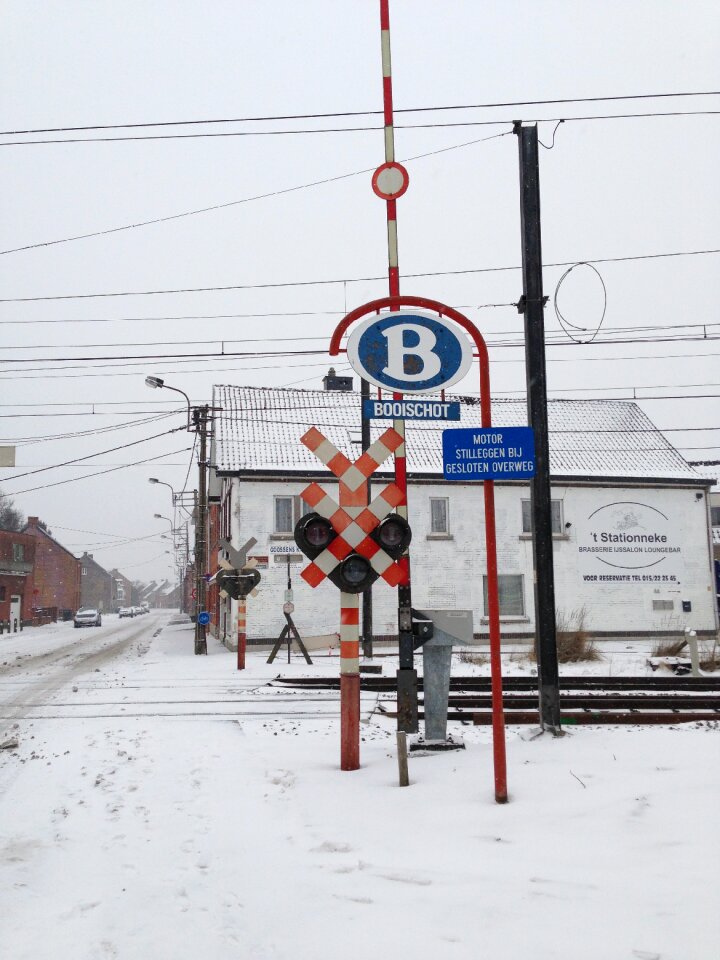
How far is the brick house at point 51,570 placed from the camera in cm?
7250

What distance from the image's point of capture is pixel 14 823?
5.54 m

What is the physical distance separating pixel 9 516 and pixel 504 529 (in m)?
75.3

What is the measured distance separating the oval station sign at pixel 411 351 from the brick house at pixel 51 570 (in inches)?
2744

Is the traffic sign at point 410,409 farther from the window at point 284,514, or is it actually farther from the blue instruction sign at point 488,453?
the window at point 284,514

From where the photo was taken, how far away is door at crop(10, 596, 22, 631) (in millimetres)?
44109

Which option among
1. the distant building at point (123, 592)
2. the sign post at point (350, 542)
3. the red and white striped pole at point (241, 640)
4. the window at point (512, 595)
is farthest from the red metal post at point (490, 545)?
the distant building at point (123, 592)

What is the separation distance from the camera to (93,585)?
385ft

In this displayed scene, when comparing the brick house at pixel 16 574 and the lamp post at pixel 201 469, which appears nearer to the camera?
the lamp post at pixel 201 469

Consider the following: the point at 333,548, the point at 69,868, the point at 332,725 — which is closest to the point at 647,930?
the point at 69,868

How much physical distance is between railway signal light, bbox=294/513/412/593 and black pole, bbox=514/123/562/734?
2.14 metres

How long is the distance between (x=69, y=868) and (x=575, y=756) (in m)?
4.14

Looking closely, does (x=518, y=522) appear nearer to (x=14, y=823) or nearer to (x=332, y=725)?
(x=332, y=725)

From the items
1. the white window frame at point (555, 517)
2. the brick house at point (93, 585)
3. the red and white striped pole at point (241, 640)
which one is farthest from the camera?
the brick house at point (93, 585)

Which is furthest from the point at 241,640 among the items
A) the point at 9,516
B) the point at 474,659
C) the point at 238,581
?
the point at 9,516
